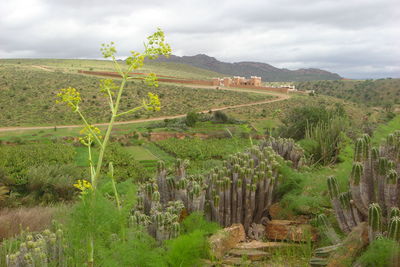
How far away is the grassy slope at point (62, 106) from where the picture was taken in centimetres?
4112

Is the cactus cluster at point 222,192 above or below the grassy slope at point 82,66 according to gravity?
below

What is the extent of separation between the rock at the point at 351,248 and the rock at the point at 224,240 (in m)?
1.30

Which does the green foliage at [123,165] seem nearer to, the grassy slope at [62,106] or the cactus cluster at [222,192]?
the cactus cluster at [222,192]

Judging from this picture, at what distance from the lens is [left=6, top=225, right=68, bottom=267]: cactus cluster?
325 centimetres

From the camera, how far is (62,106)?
44.8 m

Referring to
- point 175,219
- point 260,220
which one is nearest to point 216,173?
point 260,220

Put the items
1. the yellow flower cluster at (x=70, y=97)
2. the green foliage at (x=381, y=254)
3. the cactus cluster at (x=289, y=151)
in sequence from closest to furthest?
the green foliage at (x=381, y=254), the yellow flower cluster at (x=70, y=97), the cactus cluster at (x=289, y=151)

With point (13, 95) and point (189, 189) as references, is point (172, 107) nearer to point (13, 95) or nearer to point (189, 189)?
point (13, 95)

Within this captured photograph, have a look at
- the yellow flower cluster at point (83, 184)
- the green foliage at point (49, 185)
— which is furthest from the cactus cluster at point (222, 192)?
the green foliage at point (49, 185)

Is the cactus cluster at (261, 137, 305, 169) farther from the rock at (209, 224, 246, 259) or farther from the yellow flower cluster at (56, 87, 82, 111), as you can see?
the yellow flower cluster at (56, 87, 82, 111)

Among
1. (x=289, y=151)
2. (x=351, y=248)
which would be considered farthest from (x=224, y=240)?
(x=289, y=151)

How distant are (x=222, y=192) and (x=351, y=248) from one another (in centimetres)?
219

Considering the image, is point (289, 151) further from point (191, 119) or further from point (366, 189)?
point (191, 119)

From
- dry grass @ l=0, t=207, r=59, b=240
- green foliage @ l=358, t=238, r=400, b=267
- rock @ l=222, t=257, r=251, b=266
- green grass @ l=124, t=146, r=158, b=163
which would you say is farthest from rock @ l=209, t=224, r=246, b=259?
green grass @ l=124, t=146, r=158, b=163
